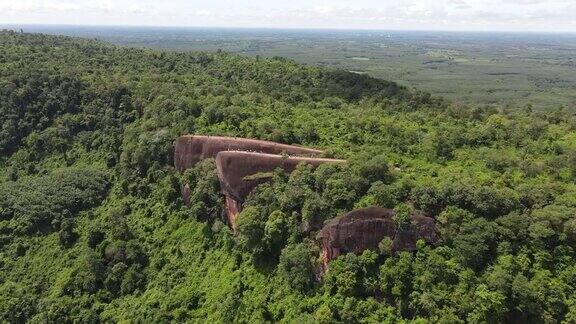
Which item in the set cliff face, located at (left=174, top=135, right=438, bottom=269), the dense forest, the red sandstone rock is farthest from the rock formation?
the red sandstone rock

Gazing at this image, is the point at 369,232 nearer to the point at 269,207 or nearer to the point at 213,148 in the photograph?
the point at 269,207

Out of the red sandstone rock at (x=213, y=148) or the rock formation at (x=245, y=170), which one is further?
the red sandstone rock at (x=213, y=148)

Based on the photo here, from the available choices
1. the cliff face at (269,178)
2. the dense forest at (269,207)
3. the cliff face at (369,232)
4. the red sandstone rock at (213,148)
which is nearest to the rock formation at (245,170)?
the cliff face at (269,178)

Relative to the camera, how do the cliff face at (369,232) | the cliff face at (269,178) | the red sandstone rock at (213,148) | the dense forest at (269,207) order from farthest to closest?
the red sandstone rock at (213,148)
the cliff face at (269,178)
the cliff face at (369,232)
the dense forest at (269,207)

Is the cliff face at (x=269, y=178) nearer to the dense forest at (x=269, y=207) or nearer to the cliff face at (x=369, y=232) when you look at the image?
the cliff face at (x=369, y=232)

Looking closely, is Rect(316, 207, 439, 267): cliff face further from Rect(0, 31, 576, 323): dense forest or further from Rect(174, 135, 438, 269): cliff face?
Rect(0, 31, 576, 323): dense forest
